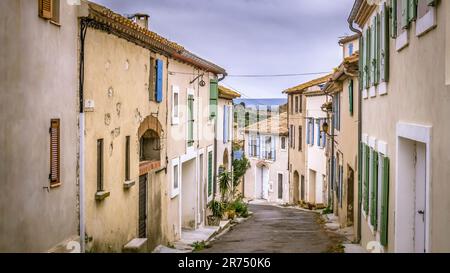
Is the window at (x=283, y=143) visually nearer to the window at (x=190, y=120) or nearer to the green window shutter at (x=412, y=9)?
the window at (x=190, y=120)

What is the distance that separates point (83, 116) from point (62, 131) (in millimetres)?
697

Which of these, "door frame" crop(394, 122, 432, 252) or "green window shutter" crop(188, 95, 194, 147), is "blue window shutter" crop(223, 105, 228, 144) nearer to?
"green window shutter" crop(188, 95, 194, 147)

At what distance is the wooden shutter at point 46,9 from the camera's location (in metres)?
8.10

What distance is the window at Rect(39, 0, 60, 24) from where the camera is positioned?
812cm

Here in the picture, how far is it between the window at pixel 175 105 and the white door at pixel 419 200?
884 cm

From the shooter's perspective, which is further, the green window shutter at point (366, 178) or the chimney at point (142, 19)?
the chimney at point (142, 19)

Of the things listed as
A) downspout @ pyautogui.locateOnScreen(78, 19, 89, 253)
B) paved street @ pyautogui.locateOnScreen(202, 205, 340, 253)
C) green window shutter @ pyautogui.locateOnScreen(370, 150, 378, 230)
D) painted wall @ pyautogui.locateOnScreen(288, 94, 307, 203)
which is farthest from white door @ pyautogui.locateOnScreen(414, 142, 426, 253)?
painted wall @ pyautogui.locateOnScreen(288, 94, 307, 203)

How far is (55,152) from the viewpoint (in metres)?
8.77

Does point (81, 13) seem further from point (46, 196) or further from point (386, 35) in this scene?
point (386, 35)

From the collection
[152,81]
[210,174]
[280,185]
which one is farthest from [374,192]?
[280,185]

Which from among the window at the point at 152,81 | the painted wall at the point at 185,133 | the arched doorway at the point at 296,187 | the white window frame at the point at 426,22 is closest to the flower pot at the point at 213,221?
the painted wall at the point at 185,133

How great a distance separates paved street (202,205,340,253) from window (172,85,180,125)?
11.1 ft

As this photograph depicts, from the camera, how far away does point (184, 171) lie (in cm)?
2000

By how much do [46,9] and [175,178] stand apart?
9357mm
